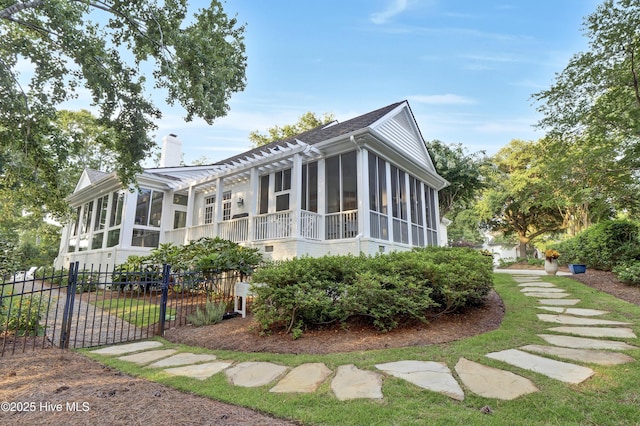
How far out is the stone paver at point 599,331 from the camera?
4.03 m

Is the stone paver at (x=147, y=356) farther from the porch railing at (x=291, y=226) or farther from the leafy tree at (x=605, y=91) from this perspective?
the leafy tree at (x=605, y=91)

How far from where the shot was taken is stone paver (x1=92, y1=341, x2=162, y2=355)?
4.48m

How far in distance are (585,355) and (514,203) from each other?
2298cm

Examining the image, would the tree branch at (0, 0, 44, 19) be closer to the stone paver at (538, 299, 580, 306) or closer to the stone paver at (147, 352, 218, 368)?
the stone paver at (147, 352, 218, 368)

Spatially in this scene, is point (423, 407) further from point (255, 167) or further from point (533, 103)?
point (533, 103)

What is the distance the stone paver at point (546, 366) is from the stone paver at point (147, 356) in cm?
401

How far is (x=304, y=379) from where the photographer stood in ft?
9.96

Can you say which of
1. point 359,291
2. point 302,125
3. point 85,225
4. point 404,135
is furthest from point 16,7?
point 302,125

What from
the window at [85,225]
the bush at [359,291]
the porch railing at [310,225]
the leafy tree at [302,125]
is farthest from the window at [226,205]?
the leafy tree at [302,125]

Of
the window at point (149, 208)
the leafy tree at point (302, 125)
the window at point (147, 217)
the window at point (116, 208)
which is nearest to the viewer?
the window at point (147, 217)

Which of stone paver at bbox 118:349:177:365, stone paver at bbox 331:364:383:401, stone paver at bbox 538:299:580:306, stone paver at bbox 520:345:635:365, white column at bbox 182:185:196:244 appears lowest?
stone paver at bbox 118:349:177:365

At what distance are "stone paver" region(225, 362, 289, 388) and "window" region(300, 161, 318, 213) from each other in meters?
6.67

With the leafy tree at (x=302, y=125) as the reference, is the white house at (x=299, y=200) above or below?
below

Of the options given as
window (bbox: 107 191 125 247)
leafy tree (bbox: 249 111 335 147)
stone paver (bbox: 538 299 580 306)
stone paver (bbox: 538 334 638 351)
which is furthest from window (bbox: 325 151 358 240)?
leafy tree (bbox: 249 111 335 147)
